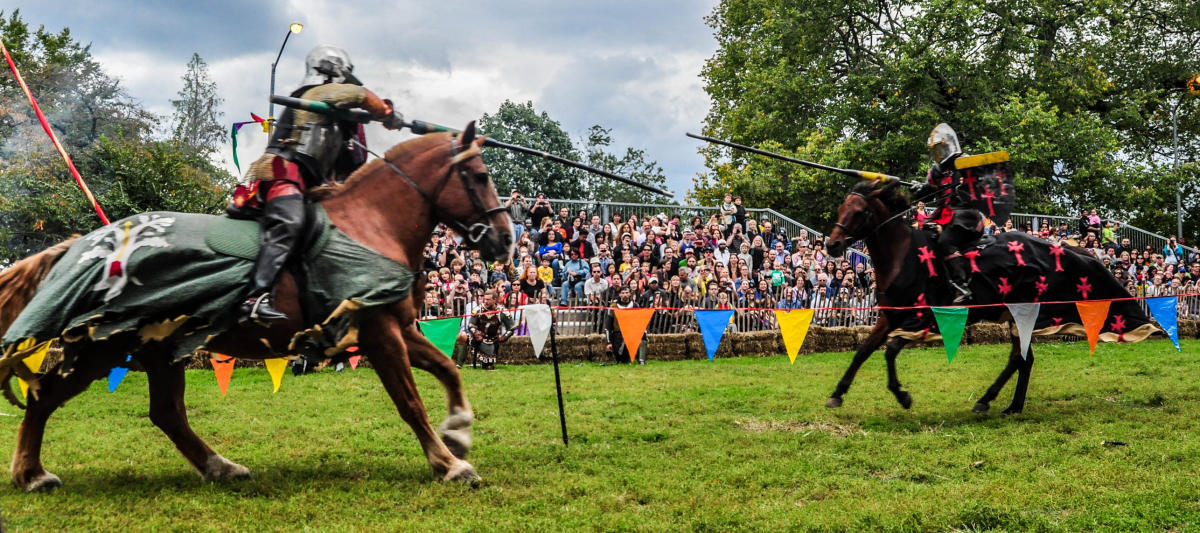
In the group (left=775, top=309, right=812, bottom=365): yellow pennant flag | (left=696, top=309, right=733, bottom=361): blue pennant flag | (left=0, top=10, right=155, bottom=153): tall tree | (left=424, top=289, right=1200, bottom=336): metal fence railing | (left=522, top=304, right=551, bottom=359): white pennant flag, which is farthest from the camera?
(left=0, top=10, right=155, bottom=153): tall tree

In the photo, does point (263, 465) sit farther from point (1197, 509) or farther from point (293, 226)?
point (1197, 509)

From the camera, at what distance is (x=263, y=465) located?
648cm

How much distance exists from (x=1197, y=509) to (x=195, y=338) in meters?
5.89

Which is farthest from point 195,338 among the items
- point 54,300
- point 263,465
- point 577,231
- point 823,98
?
point 823,98

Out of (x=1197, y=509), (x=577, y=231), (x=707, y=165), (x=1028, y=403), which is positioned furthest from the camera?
(x=707, y=165)

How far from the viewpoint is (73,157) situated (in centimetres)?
2391

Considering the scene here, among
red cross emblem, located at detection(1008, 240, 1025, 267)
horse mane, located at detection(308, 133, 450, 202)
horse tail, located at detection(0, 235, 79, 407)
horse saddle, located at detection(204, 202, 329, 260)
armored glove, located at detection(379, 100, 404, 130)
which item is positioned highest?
armored glove, located at detection(379, 100, 404, 130)

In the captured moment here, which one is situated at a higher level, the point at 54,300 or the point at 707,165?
the point at 707,165

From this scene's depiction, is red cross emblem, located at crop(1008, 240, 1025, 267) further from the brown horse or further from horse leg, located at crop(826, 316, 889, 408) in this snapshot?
the brown horse

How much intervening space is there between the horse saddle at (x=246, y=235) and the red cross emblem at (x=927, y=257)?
610 centimetres

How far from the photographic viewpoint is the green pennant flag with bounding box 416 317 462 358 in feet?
28.4

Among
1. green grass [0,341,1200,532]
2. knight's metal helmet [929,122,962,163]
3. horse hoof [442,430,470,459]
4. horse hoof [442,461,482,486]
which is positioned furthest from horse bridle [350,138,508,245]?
knight's metal helmet [929,122,962,163]

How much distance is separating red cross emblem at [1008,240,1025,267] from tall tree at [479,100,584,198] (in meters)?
23.7

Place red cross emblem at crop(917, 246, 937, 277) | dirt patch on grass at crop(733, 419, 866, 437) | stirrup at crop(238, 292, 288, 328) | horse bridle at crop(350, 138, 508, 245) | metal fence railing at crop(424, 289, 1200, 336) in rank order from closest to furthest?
stirrup at crop(238, 292, 288, 328), horse bridle at crop(350, 138, 508, 245), dirt patch on grass at crop(733, 419, 866, 437), red cross emblem at crop(917, 246, 937, 277), metal fence railing at crop(424, 289, 1200, 336)
